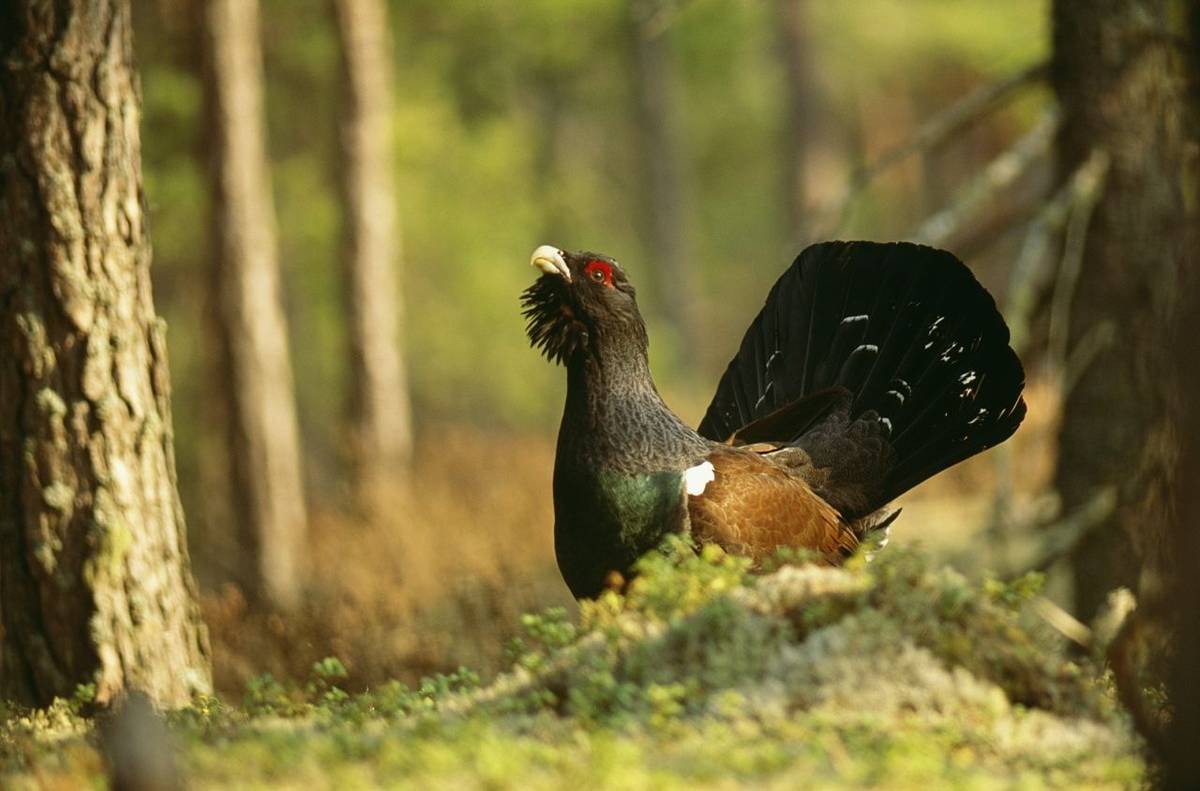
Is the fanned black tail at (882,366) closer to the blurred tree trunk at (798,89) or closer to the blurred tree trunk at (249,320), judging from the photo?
the blurred tree trunk at (249,320)

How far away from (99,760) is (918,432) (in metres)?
4.23

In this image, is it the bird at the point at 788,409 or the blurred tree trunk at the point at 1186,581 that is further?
the bird at the point at 788,409

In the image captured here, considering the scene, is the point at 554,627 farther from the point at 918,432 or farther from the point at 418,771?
the point at 918,432

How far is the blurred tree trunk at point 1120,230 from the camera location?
23.7ft

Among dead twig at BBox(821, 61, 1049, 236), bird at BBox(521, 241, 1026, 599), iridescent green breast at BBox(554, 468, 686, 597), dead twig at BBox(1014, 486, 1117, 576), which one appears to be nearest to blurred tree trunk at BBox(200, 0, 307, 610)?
dead twig at BBox(821, 61, 1049, 236)

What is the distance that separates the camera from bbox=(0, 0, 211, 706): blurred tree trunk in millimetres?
4980

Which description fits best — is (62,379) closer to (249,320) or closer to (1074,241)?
(1074,241)

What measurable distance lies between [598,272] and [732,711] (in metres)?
2.52

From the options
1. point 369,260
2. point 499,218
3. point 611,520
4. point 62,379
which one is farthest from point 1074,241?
point 499,218

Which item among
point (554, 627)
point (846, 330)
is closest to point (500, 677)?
point (554, 627)

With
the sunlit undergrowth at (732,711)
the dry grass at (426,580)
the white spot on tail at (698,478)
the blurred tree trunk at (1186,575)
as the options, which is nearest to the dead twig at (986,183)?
the white spot on tail at (698,478)

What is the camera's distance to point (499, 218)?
22.3 meters

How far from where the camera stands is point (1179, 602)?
9.52 feet

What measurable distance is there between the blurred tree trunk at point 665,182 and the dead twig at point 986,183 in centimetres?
2159
